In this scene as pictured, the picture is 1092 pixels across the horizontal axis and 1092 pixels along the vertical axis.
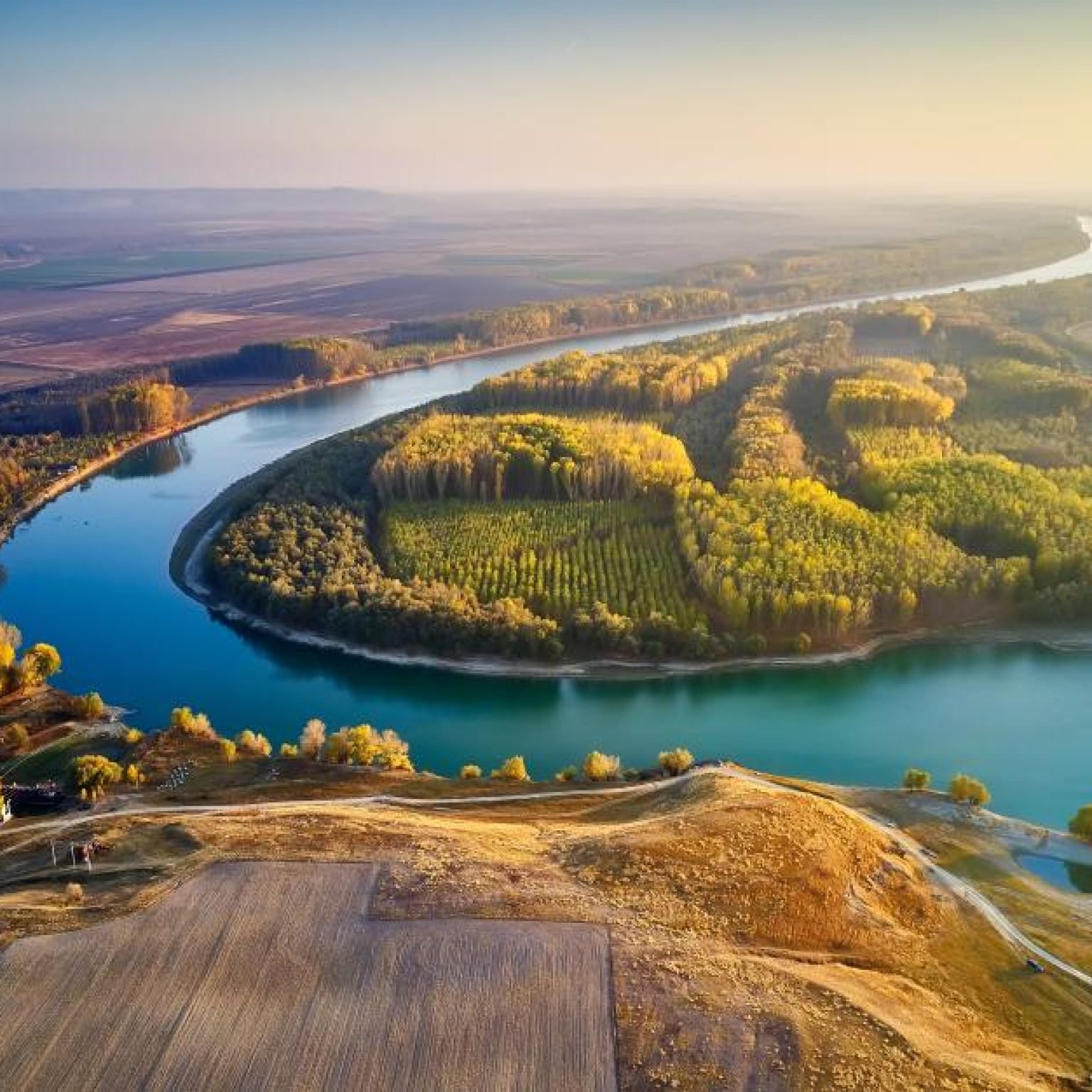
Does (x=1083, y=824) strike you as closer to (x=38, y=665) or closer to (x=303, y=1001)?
(x=303, y=1001)

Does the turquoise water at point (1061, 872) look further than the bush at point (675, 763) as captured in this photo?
No

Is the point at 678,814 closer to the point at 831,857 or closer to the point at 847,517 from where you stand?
the point at 831,857

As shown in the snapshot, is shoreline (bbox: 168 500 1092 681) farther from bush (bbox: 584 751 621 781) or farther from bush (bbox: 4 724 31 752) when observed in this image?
bush (bbox: 4 724 31 752)

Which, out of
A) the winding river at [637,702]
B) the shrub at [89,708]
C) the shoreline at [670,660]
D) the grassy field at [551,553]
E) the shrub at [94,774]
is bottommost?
the winding river at [637,702]

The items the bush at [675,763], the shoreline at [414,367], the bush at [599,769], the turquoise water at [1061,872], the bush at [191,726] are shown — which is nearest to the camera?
the turquoise water at [1061,872]

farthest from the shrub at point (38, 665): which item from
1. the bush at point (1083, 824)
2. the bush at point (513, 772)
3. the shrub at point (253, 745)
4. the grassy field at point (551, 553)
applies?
the bush at point (1083, 824)

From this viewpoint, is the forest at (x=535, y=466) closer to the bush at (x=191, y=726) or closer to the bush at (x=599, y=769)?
the bush at (x=191, y=726)

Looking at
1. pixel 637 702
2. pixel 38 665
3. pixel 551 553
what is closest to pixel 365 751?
pixel 637 702

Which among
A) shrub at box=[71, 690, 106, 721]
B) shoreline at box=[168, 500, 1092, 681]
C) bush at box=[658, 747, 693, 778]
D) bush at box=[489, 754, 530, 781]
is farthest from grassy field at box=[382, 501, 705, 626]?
shrub at box=[71, 690, 106, 721]
